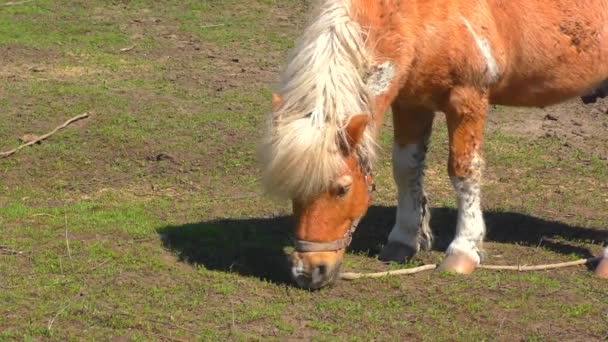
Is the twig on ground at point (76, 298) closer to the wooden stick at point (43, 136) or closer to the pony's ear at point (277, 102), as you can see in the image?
the pony's ear at point (277, 102)

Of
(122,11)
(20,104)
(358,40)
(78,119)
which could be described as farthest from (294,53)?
(122,11)

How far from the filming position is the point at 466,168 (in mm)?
6805

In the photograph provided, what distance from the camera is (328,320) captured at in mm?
5898

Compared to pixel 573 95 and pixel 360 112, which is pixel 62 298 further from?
pixel 573 95

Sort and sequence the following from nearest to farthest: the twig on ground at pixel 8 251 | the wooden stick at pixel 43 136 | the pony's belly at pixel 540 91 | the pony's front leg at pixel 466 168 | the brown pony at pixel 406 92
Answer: the brown pony at pixel 406 92 < the pony's front leg at pixel 466 168 < the twig on ground at pixel 8 251 < the pony's belly at pixel 540 91 < the wooden stick at pixel 43 136

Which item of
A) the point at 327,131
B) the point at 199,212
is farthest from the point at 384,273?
the point at 199,212

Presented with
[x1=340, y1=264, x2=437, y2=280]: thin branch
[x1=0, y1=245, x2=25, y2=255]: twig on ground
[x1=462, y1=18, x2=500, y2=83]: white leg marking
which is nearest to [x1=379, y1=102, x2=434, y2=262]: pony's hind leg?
[x1=340, y1=264, x2=437, y2=280]: thin branch

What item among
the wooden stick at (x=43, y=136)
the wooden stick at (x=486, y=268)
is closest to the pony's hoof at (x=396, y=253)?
the wooden stick at (x=486, y=268)

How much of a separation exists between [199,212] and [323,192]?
2.26 m

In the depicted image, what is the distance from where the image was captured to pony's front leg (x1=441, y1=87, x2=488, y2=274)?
6.64 meters

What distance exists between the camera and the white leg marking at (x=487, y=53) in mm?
6539

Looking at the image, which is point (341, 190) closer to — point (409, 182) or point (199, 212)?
point (409, 182)

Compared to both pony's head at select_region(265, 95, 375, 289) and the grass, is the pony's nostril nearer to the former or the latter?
pony's head at select_region(265, 95, 375, 289)

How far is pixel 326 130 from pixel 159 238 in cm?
179
